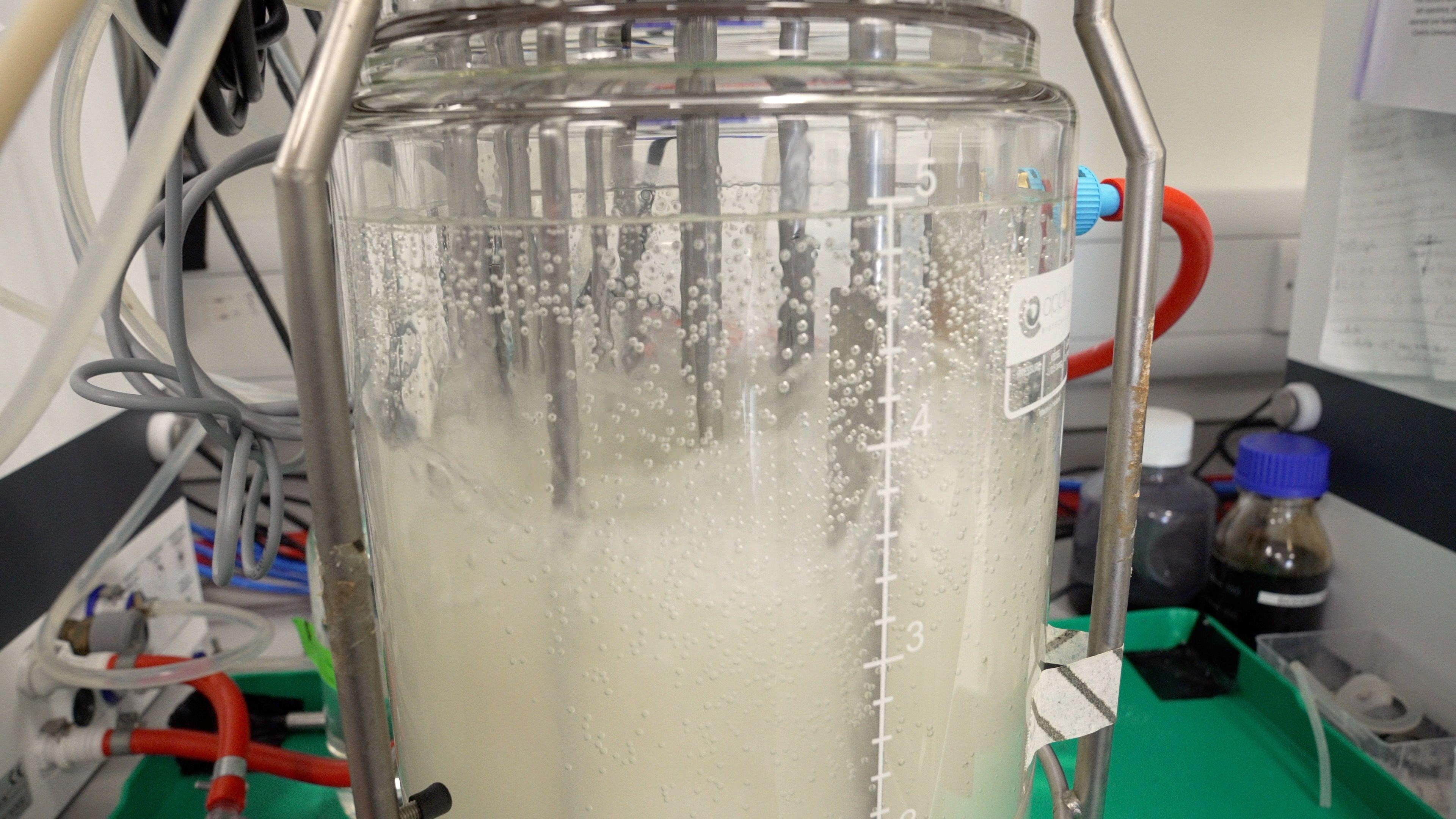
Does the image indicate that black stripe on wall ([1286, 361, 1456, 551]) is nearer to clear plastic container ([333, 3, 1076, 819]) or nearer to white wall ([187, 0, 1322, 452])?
white wall ([187, 0, 1322, 452])

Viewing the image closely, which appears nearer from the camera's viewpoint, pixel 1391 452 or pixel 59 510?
pixel 59 510

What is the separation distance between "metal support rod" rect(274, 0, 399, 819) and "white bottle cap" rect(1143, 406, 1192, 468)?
2.06 feet

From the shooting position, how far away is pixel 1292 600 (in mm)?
702

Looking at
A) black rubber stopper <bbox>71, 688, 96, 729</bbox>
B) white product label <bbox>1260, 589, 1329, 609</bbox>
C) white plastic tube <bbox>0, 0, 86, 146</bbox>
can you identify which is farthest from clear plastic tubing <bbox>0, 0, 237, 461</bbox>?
white product label <bbox>1260, 589, 1329, 609</bbox>

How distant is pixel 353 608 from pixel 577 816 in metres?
0.11

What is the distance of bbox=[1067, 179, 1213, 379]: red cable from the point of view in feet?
1.56

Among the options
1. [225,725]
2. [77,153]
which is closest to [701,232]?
[77,153]

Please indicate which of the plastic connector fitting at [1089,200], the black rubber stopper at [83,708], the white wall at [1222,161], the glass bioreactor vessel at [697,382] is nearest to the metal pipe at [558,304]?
the glass bioreactor vessel at [697,382]

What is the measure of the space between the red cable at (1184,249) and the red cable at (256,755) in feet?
1.47

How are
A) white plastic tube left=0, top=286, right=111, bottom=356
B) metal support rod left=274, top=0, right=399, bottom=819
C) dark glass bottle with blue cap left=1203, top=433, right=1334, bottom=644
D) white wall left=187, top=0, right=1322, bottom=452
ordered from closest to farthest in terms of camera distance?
metal support rod left=274, top=0, right=399, bottom=819, white plastic tube left=0, top=286, right=111, bottom=356, dark glass bottle with blue cap left=1203, top=433, right=1334, bottom=644, white wall left=187, top=0, right=1322, bottom=452

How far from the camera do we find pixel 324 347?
0.23m

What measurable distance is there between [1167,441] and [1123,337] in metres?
0.43

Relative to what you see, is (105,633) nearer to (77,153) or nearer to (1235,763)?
(77,153)

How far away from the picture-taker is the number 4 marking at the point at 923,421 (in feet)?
0.99
